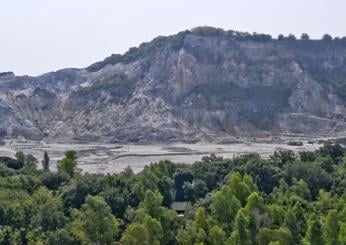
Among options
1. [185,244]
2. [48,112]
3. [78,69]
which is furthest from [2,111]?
[185,244]

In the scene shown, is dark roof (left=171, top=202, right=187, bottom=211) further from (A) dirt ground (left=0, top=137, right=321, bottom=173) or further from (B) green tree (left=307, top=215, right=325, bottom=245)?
(A) dirt ground (left=0, top=137, right=321, bottom=173)

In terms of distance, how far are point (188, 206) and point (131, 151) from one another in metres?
52.9

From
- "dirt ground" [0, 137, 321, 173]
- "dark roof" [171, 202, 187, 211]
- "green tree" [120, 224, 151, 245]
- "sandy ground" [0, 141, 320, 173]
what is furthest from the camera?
"dirt ground" [0, 137, 321, 173]

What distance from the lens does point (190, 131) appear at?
108 metres

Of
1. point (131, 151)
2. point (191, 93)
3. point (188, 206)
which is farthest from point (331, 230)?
point (191, 93)

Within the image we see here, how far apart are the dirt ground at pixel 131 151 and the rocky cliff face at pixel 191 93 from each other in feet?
24.2

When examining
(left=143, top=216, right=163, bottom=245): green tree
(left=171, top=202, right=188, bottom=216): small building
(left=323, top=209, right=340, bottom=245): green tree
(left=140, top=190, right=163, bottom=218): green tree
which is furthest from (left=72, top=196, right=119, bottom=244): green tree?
(left=171, top=202, right=188, bottom=216): small building

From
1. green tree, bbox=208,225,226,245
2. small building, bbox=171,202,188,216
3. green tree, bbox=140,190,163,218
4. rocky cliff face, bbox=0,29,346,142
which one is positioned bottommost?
small building, bbox=171,202,188,216

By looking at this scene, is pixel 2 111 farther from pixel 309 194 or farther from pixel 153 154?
pixel 309 194

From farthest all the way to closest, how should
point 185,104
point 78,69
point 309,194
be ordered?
point 78,69, point 185,104, point 309,194

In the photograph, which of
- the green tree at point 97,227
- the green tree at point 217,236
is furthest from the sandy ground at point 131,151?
the green tree at point 217,236

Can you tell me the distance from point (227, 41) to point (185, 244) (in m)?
103

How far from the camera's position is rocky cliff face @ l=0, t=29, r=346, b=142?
364 feet

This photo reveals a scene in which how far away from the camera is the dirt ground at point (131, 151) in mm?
81500
